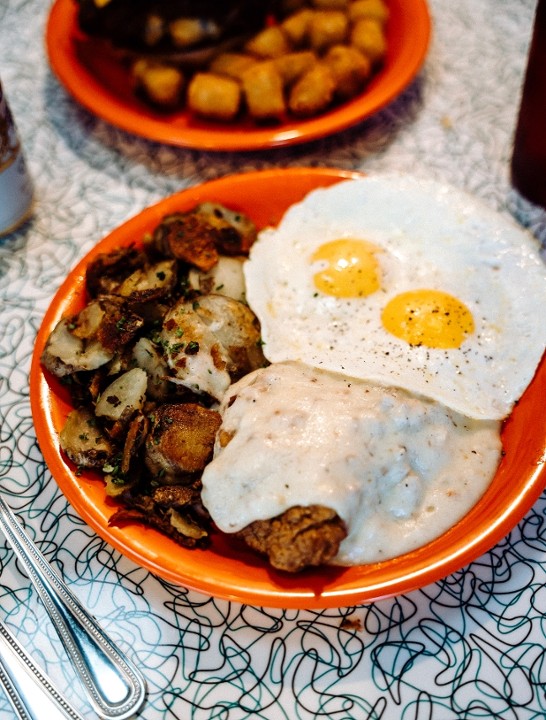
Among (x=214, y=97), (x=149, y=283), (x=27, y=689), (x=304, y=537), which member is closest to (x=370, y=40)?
(x=214, y=97)

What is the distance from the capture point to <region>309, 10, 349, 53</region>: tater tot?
8.85 ft

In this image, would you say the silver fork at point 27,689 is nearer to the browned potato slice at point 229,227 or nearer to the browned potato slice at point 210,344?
the browned potato slice at point 210,344

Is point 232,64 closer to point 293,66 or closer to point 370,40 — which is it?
point 293,66

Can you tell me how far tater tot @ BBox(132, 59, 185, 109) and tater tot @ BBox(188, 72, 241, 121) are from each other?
0.08 meters

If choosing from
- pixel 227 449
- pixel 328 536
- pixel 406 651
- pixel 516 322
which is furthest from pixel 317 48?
pixel 406 651

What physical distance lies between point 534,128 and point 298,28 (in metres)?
1.15

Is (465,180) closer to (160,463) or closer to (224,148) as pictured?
(224,148)

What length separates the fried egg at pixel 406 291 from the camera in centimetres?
180

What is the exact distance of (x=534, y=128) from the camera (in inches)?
87.7

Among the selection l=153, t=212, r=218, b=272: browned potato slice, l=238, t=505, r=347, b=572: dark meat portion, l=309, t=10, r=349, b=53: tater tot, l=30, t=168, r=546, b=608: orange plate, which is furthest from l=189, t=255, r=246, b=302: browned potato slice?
l=309, t=10, r=349, b=53: tater tot

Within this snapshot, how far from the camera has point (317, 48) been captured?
2760mm

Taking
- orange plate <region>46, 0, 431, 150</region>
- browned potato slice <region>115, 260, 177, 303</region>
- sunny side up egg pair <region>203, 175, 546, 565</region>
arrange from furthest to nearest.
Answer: orange plate <region>46, 0, 431, 150</region>, browned potato slice <region>115, 260, 177, 303</region>, sunny side up egg pair <region>203, 175, 546, 565</region>

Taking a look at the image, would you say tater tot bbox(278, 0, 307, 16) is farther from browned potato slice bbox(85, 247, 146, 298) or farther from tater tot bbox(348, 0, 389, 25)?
browned potato slice bbox(85, 247, 146, 298)

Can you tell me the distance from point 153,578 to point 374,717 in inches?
24.2
